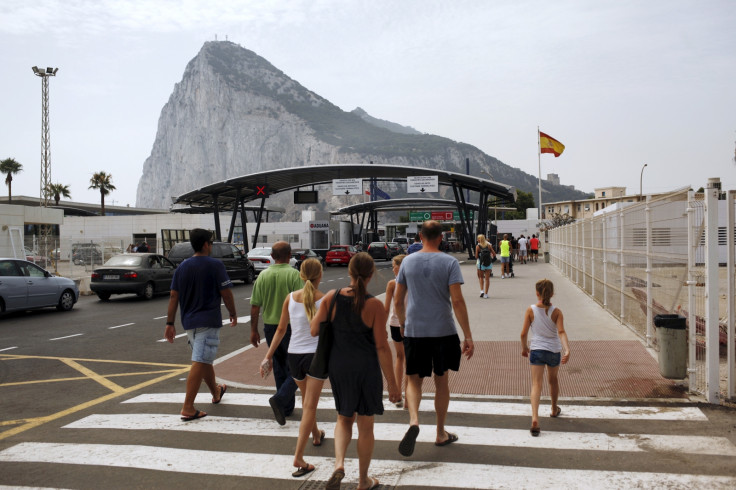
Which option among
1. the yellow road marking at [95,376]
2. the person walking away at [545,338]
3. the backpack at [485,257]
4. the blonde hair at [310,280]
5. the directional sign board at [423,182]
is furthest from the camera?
the directional sign board at [423,182]

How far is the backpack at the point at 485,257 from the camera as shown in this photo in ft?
54.0

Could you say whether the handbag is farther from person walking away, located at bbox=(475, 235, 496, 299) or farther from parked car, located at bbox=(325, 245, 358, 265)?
parked car, located at bbox=(325, 245, 358, 265)

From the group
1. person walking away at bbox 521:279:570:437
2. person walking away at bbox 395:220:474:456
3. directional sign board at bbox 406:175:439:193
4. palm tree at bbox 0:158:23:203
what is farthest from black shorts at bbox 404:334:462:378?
palm tree at bbox 0:158:23:203

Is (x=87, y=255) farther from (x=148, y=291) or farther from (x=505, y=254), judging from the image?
(x=505, y=254)

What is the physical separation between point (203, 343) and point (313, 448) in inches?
65.7

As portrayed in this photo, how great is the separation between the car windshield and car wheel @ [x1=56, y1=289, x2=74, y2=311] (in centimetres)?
252

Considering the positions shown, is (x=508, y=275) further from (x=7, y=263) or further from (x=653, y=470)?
(x=653, y=470)

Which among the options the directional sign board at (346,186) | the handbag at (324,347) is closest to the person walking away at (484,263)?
the handbag at (324,347)

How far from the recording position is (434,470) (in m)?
4.50

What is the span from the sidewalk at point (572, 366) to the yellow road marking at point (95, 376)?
1257 mm

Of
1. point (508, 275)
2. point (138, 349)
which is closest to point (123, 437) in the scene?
point (138, 349)

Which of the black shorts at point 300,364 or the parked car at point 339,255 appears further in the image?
the parked car at point 339,255

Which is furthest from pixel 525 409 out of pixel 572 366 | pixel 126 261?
pixel 126 261

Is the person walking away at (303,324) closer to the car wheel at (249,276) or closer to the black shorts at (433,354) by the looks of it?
the black shorts at (433,354)
